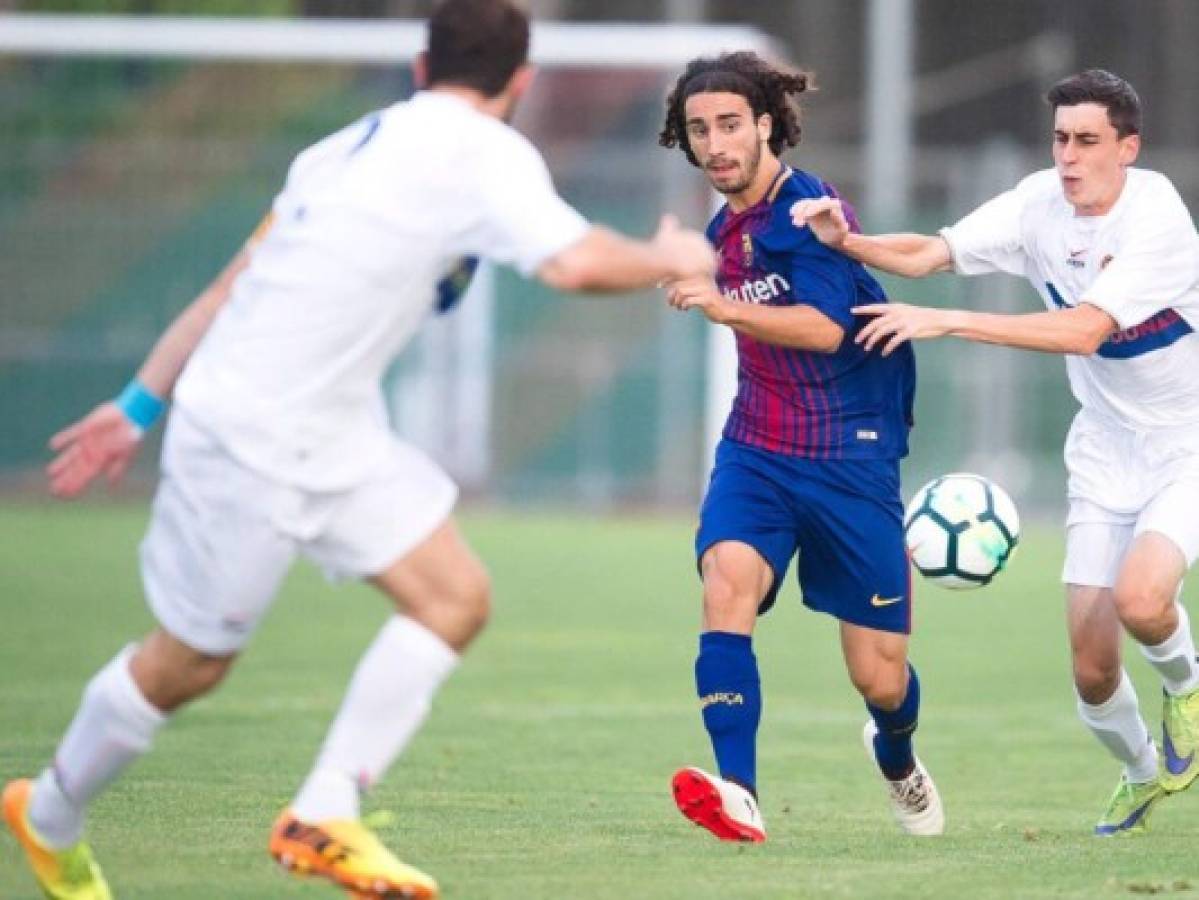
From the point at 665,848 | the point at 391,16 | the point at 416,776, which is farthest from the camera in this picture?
the point at 391,16

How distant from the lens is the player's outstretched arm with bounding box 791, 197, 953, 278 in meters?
8.18

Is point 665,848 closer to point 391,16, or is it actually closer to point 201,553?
point 201,553

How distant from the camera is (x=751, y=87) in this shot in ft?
27.6

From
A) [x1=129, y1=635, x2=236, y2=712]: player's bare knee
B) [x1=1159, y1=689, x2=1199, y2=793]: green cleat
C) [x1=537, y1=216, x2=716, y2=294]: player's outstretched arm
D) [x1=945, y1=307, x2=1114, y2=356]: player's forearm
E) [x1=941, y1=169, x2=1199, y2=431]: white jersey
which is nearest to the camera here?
[x1=537, y1=216, x2=716, y2=294]: player's outstretched arm

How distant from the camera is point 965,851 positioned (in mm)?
7840

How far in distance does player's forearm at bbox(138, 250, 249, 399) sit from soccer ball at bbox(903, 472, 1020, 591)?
305 centimetres

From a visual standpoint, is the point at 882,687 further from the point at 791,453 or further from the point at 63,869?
the point at 63,869

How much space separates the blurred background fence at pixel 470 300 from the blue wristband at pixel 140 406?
1766 cm

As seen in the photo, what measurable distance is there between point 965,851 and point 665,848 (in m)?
0.87

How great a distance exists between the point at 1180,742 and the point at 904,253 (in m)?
1.81

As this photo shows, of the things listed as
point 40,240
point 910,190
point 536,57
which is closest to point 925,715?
point 536,57

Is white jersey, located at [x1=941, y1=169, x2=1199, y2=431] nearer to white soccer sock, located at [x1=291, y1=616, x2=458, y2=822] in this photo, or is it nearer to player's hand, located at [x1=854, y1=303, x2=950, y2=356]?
player's hand, located at [x1=854, y1=303, x2=950, y2=356]

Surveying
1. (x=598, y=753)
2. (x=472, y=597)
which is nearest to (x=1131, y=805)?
(x=598, y=753)

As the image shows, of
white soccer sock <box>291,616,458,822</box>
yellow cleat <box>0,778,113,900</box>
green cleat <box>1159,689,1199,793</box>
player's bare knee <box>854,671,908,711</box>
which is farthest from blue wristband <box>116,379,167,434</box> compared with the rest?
green cleat <box>1159,689,1199,793</box>
